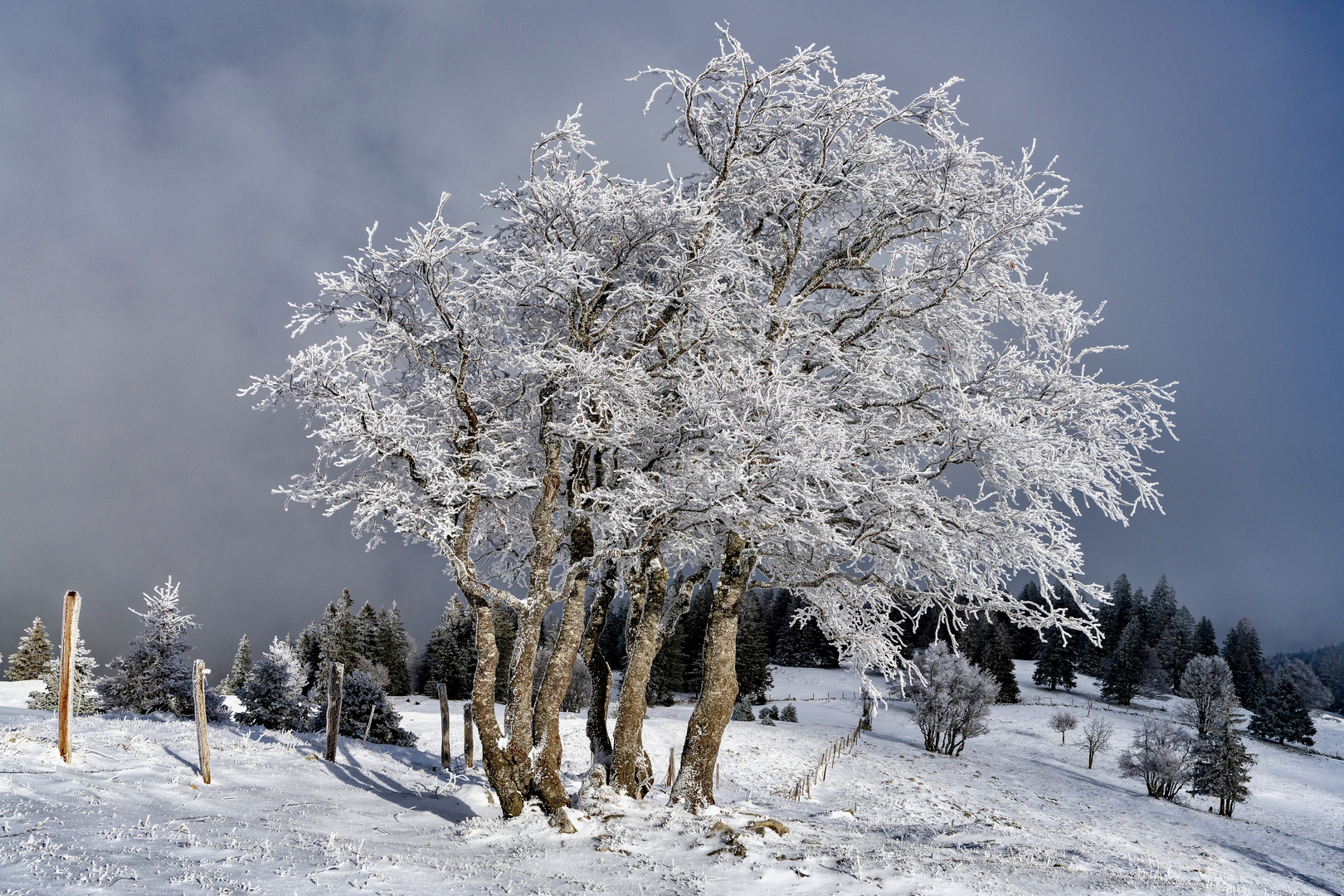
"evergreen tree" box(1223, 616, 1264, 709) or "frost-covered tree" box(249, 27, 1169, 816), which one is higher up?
"frost-covered tree" box(249, 27, 1169, 816)

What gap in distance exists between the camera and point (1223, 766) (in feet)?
125

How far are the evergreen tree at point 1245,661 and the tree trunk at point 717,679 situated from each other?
269 ft

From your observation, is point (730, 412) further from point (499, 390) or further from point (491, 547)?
point (491, 547)

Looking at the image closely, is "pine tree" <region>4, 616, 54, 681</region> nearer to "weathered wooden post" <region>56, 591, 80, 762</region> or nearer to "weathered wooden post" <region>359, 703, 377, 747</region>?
"weathered wooden post" <region>359, 703, 377, 747</region>

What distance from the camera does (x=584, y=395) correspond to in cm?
959

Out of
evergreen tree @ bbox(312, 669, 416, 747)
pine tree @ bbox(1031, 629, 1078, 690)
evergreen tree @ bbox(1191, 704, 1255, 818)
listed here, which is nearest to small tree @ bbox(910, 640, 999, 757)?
evergreen tree @ bbox(1191, 704, 1255, 818)

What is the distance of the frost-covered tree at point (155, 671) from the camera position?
802 inches

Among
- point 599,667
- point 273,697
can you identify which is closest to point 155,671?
point 273,697

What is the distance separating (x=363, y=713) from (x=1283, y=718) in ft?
246

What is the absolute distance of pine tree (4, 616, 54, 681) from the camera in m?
52.2

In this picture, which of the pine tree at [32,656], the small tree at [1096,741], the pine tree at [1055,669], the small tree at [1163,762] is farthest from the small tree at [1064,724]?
the pine tree at [32,656]

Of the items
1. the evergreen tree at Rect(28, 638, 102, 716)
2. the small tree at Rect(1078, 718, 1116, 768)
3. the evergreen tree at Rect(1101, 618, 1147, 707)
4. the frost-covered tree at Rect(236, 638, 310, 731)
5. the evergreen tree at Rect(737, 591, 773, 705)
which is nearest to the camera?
the frost-covered tree at Rect(236, 638, 310, 731)

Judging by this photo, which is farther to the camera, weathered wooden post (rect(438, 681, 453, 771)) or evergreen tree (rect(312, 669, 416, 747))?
evergreen tree (rect(312, 669, 416, 747))

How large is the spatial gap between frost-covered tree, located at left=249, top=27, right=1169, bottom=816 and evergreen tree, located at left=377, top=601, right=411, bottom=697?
57904mm
